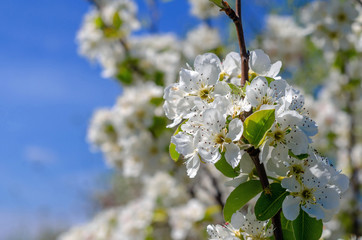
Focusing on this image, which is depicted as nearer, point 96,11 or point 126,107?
point 126,107

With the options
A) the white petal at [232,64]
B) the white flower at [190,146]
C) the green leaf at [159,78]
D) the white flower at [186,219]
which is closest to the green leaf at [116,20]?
the green leaf at [159,78]

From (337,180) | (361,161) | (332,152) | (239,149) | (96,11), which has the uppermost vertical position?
(96,11)

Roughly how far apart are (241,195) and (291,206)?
11 cm

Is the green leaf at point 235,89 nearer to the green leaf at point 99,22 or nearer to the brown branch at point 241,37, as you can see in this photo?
the brown branch at point 241,37

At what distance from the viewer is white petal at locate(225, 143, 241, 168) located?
0.74 m

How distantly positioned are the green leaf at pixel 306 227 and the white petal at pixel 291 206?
0.12ft

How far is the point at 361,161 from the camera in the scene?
9.55 ft

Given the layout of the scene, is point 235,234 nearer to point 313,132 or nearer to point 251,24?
point 313,132

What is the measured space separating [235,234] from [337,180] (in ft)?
0.81

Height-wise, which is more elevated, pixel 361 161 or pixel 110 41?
pixel 110 41

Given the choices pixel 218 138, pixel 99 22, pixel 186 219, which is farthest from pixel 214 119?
pixel 99 22

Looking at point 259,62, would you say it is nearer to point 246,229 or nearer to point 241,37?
point 241,37

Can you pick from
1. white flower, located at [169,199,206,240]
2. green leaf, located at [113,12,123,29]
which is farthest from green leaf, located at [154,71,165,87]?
white flower, located at [169,199,206,240]

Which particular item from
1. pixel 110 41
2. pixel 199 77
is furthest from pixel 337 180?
pixel 110 41
